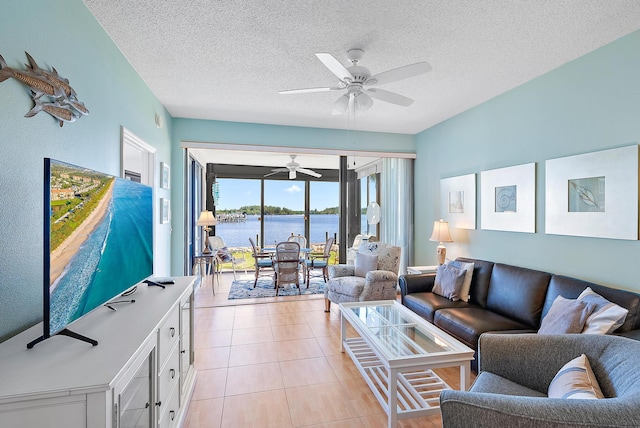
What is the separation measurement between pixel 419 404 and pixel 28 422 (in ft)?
6.88

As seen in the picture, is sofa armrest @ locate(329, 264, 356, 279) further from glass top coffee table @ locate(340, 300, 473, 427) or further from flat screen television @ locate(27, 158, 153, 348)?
flat screen television @ locate(27, 158, 153, 348)

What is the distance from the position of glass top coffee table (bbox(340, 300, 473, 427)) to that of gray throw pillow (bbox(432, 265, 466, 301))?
626 millimetres

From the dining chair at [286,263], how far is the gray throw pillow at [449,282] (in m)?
2.39

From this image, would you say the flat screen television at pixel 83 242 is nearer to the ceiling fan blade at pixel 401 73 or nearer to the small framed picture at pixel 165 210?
the ceiling fan blade at pixel 401 73

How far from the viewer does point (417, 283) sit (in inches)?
141

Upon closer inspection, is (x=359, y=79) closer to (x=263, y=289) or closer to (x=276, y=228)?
(x=263, y=289)

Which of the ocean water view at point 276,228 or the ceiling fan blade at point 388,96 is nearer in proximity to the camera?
the ceiling fan blade at point 388,96

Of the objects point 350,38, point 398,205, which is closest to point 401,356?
point 350,38

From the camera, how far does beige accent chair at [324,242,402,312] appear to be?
3768 millimetres

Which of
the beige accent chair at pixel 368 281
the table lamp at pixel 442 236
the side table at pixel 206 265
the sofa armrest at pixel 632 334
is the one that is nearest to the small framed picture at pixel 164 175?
the side table at pixel 206 265

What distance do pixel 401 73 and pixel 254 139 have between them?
293cm

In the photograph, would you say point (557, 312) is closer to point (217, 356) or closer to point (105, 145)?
point (217, 356)

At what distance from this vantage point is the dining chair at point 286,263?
503 cm

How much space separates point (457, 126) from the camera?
13.7ft
